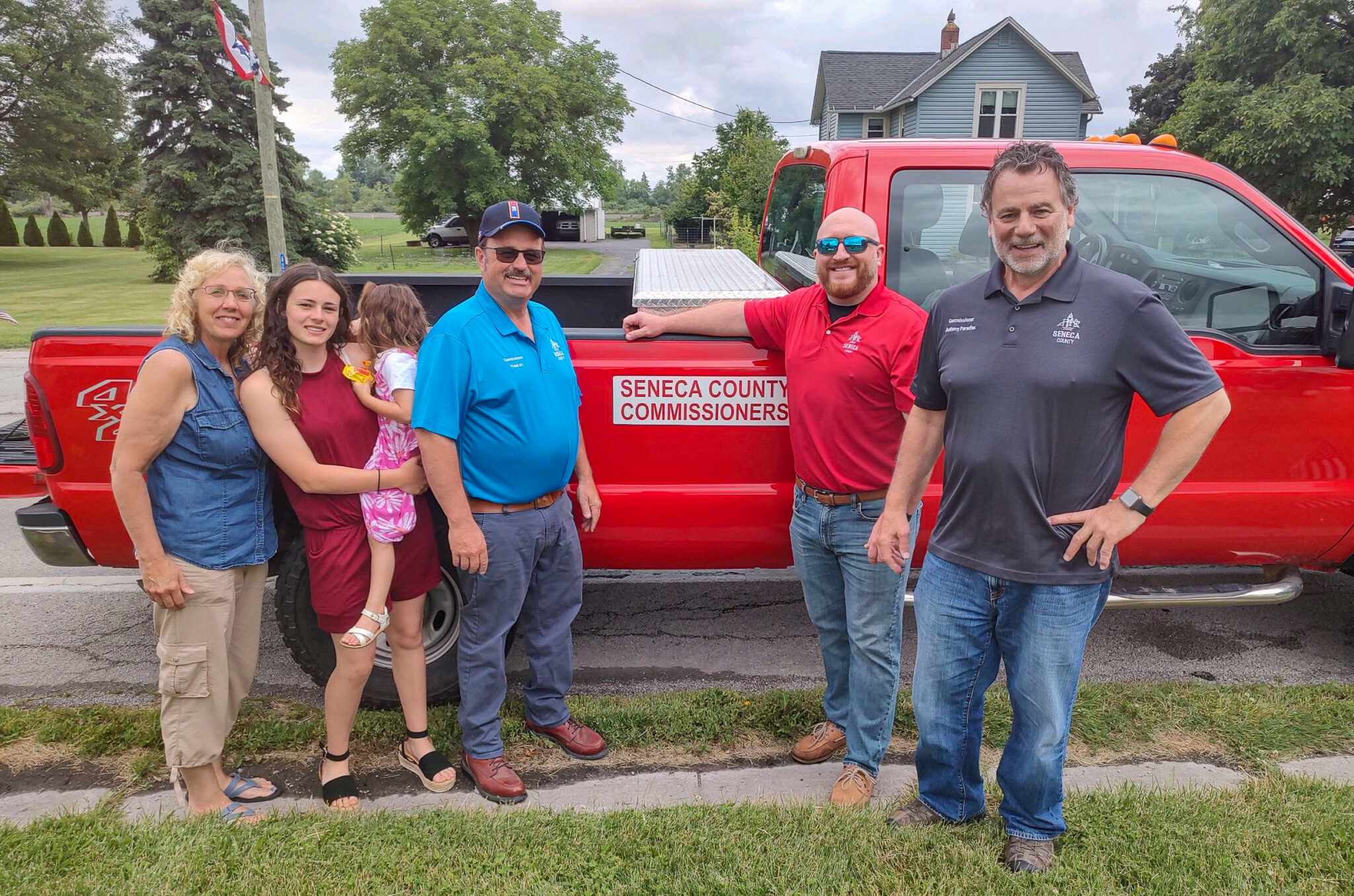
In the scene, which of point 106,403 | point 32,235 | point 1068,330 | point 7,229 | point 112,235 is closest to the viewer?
point 1068,330

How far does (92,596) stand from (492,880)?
339 cm

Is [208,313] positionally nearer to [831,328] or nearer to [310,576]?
[310,576]

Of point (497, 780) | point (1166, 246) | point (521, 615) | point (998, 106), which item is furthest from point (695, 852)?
point (998, 106)

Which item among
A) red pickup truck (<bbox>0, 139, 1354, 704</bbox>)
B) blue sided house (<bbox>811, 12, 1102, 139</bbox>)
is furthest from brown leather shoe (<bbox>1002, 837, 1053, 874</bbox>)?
blue sided house (<bbox>811, 12, 1102, 139</bbox>)

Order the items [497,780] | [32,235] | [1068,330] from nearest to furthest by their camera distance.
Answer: [1068,330]
[497,780]
[32,235]

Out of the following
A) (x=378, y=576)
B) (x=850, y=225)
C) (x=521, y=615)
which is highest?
(x=850, y=225)

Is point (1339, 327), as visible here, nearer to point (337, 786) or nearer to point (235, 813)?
point (337, 786)

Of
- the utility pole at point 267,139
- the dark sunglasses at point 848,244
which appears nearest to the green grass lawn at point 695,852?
the dark sunglasses at point 848,244

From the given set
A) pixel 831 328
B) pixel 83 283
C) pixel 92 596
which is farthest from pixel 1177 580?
pixel 83 283

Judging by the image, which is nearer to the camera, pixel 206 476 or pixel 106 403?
pixel 206 476

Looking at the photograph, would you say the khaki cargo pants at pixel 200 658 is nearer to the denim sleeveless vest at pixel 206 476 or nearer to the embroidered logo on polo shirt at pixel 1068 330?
the denim sleeveless vest at pixel 206 476

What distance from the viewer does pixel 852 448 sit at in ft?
8.87

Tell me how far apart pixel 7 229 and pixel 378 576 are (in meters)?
47.5

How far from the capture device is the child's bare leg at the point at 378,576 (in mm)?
2812
